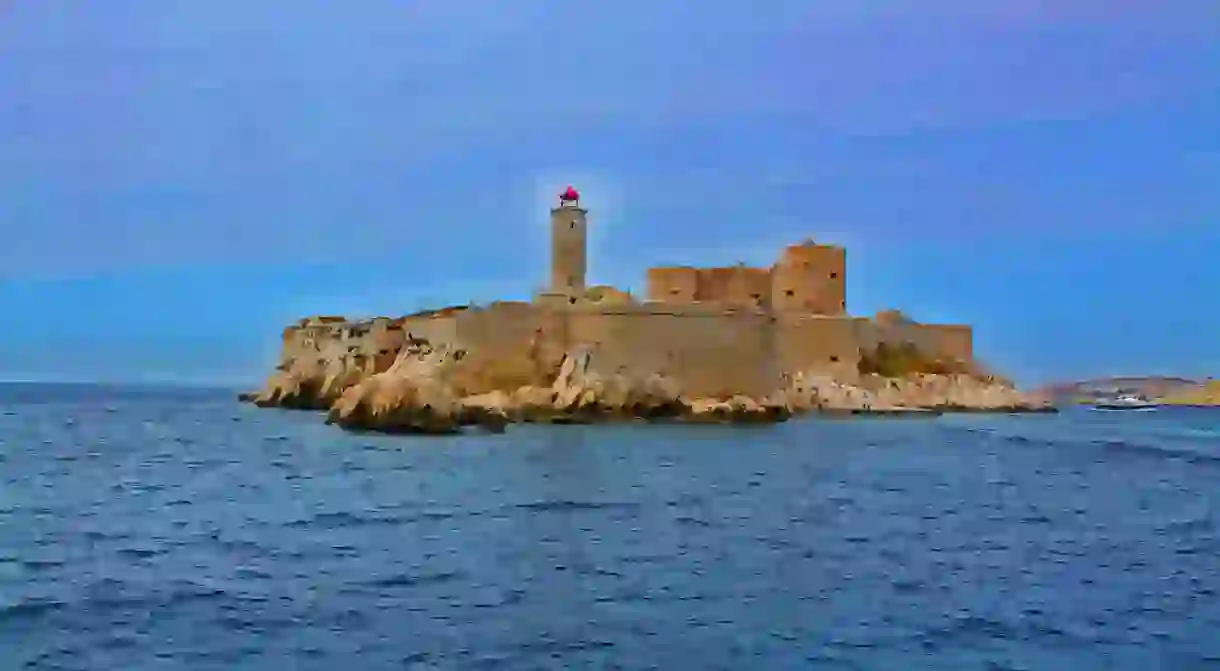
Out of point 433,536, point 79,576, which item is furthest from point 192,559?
point 433,536

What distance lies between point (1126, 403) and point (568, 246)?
5837 cm

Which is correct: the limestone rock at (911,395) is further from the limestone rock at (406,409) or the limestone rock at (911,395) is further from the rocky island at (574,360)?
the limestone rock at (406,409)

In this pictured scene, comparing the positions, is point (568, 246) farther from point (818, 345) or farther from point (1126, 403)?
point (1126, 403)

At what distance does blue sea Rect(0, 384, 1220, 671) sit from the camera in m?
7.45

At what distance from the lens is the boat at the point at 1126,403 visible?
245 ft

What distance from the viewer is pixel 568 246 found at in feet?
101

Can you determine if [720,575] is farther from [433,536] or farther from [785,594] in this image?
[433,536]

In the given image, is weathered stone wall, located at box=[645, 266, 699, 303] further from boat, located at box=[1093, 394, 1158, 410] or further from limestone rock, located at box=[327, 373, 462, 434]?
boat, located at box=[1093, 394, 1158, 410]

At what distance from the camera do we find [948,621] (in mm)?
8305

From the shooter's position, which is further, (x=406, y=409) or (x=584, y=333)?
(x=584, y=333)

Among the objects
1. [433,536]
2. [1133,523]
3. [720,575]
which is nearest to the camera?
[720,575]

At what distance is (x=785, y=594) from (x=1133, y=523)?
655 cm

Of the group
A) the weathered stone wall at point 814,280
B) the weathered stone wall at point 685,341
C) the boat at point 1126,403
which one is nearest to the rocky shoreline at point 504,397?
the weathered stone wall at point 685,341

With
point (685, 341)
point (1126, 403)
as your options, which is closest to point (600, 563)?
point (685, 341)
